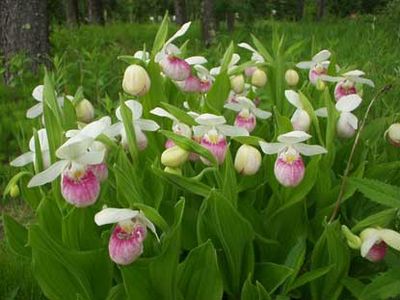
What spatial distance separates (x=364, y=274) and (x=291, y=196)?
1.30 ft

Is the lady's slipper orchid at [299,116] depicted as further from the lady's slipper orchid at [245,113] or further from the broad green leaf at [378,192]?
the broad green leaf at [378,192]

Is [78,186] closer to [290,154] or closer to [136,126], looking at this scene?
[136,126]

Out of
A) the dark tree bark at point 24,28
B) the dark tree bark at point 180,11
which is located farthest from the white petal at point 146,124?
the dark tree bark at point 180,11

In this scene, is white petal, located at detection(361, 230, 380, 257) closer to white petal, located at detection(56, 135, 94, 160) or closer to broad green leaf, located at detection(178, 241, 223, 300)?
broad green leaf, located at detection(178, 241, 223, 300)

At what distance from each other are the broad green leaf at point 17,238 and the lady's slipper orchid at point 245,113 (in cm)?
74

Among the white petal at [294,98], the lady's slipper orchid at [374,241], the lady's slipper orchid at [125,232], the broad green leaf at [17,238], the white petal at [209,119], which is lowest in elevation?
the broad green leaf at [17,238]

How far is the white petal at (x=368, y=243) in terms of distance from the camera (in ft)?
4.76

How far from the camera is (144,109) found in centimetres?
187

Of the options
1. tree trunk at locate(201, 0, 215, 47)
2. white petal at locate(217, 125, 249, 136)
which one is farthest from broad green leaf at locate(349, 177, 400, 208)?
tree trunk at locate(201, 0, 215, 47)

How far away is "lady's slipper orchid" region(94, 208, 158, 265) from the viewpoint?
1343mm

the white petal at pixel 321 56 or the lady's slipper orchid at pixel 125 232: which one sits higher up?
the white petal at pixel 321 56

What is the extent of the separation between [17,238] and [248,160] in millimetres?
779

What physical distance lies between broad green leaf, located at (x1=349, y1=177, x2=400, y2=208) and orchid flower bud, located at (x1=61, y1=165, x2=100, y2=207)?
61 centimetres

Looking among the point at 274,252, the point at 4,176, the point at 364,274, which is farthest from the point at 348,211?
the point at 4,176
